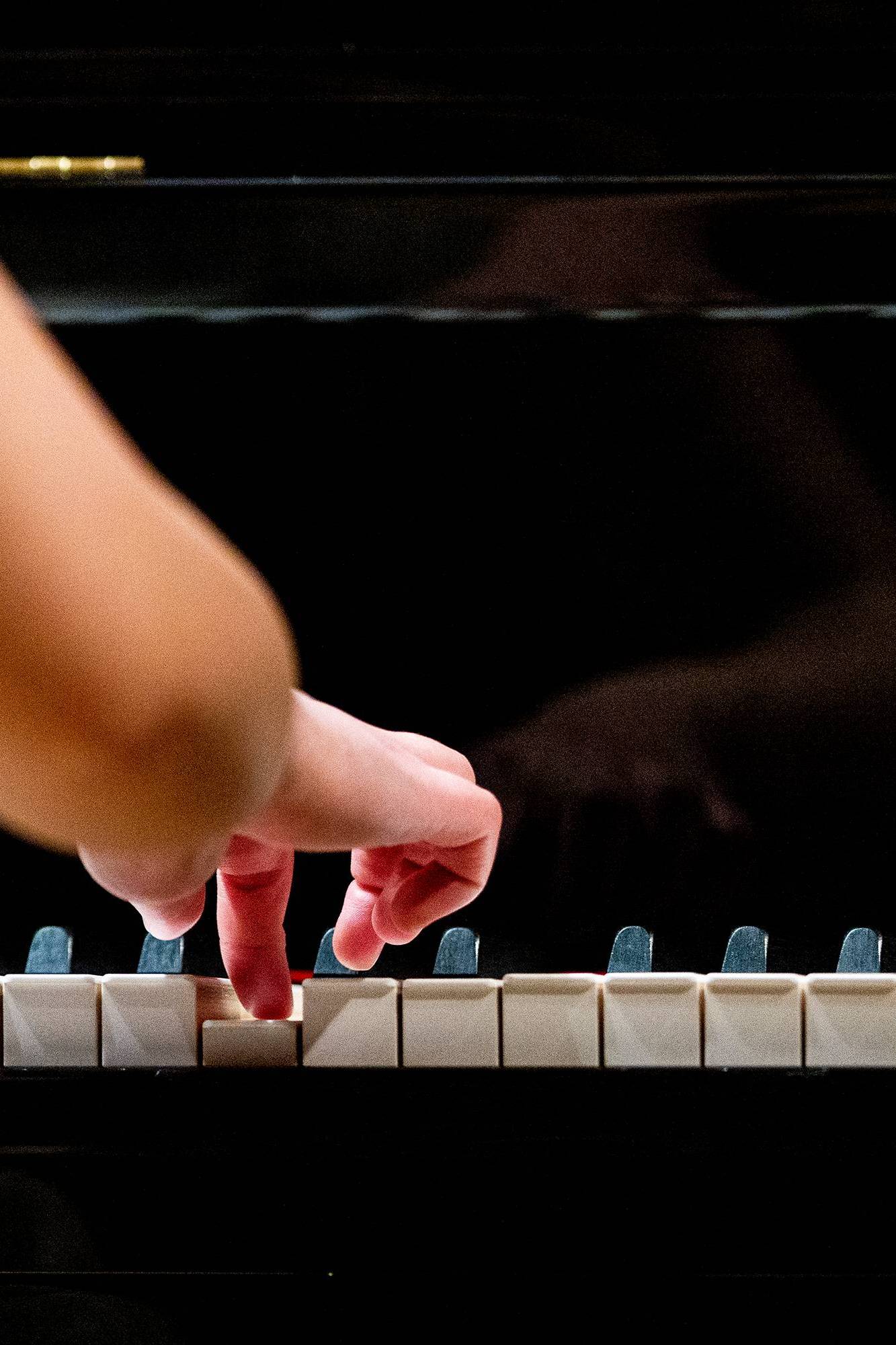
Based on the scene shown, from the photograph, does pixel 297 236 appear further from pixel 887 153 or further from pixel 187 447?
pixel 887 153

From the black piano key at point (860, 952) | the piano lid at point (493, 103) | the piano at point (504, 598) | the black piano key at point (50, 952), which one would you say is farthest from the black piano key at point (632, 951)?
the piano lid at point (493, 103)

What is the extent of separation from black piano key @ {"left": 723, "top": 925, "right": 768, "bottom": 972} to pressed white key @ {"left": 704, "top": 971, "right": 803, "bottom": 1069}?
141mm

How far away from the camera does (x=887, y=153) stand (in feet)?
2.24

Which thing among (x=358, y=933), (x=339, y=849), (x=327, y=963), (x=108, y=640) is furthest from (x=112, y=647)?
(x=327, y=963)

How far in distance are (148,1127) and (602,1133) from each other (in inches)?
8.6

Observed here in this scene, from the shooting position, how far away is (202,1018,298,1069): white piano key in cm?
58

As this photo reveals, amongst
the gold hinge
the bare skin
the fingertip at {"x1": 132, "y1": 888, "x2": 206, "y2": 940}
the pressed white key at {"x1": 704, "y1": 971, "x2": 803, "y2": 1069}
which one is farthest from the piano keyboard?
the gold hinge

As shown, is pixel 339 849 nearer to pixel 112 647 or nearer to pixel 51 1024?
pixel 112 647

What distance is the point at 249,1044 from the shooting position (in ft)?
1.89

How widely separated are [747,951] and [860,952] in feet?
0.22

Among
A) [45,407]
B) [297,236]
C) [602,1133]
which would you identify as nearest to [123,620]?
[45,407]

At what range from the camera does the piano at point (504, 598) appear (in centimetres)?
58

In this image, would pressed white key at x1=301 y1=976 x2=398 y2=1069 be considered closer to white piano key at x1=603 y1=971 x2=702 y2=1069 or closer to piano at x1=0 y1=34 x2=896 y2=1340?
piano at x1=0 y1=34 x2=896 y2=1340

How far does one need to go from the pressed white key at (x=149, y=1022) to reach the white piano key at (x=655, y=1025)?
0.20 metres
